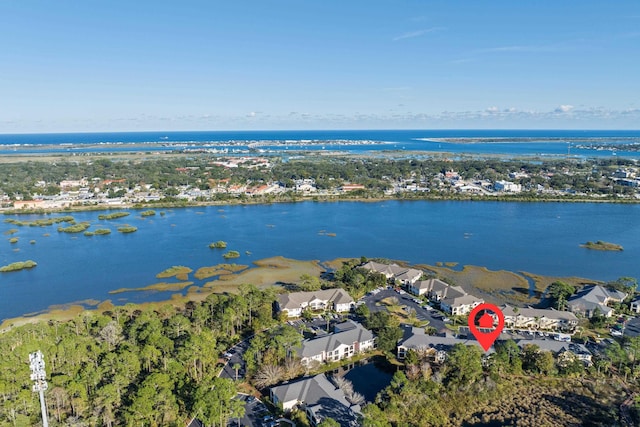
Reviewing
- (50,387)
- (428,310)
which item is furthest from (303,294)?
(50,387)

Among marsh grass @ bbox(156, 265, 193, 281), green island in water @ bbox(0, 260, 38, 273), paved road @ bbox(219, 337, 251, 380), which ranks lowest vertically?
paved road @ bbox(219, 337, 251, 380)

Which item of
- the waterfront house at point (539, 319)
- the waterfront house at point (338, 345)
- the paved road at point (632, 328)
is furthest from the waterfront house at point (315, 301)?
the paved road at point (632, 328)

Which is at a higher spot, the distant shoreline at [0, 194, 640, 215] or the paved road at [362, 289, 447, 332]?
the distant shoreline at [0, 194, 640, 215]

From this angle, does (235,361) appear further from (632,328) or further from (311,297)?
(632,328)

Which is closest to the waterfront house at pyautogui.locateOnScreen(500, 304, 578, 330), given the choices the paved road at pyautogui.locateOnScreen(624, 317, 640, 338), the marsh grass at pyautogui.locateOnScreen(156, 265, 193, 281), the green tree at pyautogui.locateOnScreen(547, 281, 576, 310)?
the green tree at pyautogui.locateOnScreen(547, 281, 576, 310)

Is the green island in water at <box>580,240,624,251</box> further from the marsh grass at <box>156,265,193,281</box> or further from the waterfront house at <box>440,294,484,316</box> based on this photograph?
the marsh grass at <box>156,265,193,281</box>

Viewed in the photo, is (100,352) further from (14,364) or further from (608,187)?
(608,187)
